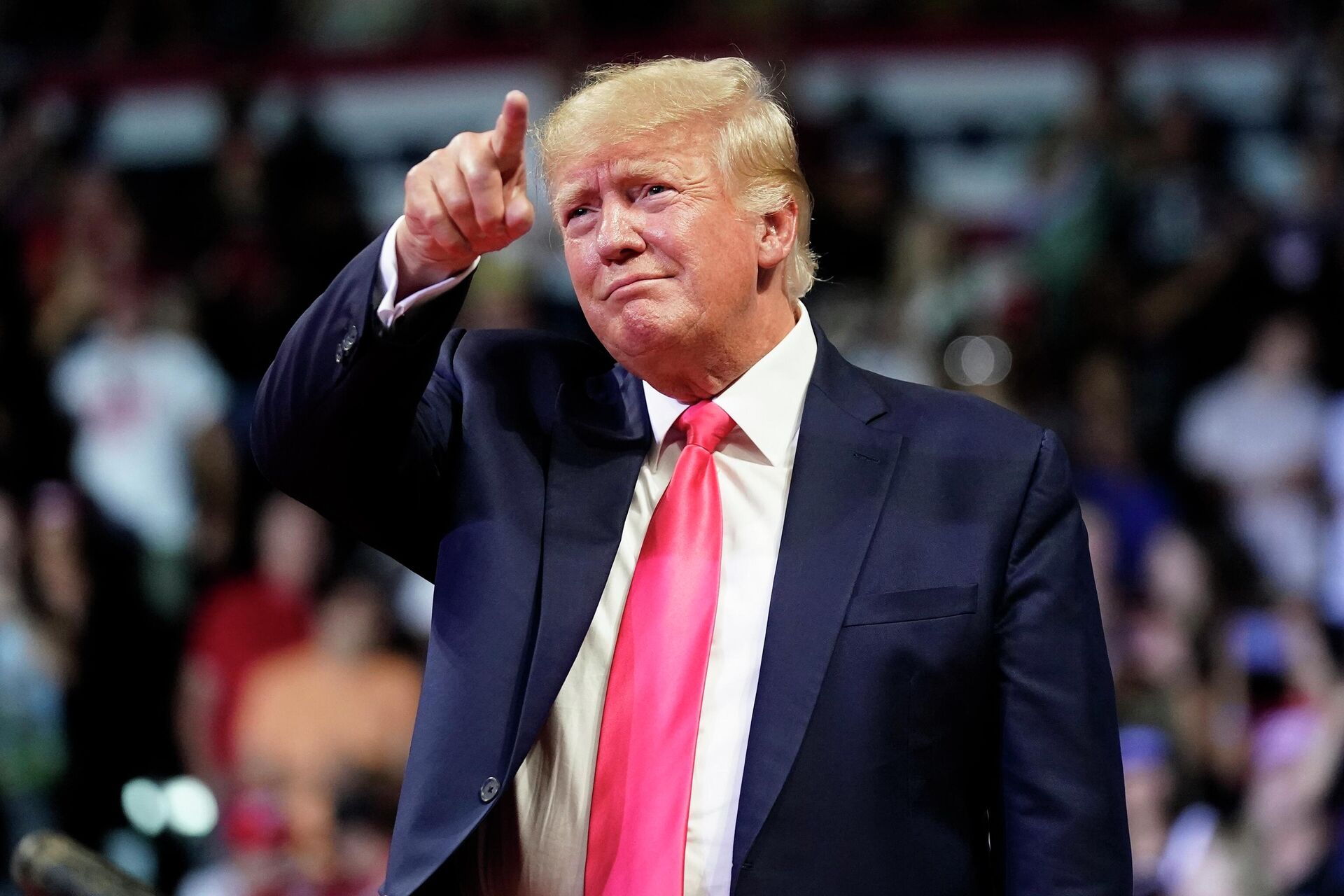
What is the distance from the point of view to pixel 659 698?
5.48ft

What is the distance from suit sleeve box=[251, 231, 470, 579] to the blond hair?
0.90 ft

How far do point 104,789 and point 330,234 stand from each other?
2236mm

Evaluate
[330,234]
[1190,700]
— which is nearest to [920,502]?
[1190,700]

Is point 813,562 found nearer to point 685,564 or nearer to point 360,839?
point 685,564

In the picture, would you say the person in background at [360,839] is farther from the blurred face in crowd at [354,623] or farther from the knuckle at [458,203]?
the knuckle at [458,203]

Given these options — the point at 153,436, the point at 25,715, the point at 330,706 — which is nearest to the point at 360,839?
the point at 330,706

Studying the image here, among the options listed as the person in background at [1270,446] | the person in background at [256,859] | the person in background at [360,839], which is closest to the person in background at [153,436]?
the person in background at [256,859]

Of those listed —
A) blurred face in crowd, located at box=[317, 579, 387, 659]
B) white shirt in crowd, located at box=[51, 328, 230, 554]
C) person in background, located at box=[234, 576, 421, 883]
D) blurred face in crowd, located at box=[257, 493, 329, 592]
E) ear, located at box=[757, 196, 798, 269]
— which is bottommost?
person in background, located at box=[234, 576, 421, 883]

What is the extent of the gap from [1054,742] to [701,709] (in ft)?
1.19

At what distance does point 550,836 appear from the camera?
1.65 m

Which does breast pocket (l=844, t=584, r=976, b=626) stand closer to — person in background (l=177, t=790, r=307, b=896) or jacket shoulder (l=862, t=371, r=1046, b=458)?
jacket shoulder (l=862, t=371, r=1046, b=458)

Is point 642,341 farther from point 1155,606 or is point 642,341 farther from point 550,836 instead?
point 1155,606

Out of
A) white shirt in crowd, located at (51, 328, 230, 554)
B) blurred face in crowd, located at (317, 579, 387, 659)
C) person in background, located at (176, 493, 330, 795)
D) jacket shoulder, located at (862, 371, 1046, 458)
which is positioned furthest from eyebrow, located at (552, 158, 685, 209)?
white shirt in crowd, located at (51, 328, 230, 554)

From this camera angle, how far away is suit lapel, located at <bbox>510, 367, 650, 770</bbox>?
162 centimetres
